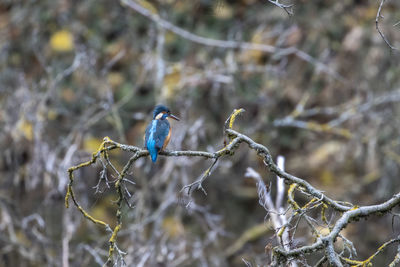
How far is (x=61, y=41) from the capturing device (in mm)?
11156

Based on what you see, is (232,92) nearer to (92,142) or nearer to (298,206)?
(92,142)

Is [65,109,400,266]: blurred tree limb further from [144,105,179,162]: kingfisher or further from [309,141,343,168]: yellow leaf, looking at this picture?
[309,141,343,168]: yellow leaf

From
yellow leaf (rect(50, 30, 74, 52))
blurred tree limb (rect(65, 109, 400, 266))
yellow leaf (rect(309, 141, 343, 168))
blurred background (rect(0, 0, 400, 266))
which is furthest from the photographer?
yellow leaf (rect(50, 30, 74, 52))

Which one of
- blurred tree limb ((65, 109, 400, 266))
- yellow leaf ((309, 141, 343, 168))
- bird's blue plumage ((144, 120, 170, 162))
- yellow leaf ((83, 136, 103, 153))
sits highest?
yellow leaf ((83, 136, 103, 153))

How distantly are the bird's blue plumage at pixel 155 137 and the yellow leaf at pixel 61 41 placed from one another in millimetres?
7054

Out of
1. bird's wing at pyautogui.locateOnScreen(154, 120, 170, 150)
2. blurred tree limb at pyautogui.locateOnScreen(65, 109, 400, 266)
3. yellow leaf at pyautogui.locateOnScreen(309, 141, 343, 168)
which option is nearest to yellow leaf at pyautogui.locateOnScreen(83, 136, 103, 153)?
yellow leaf at pyautogui.locateOnScreen(309, 141, 343, 168)

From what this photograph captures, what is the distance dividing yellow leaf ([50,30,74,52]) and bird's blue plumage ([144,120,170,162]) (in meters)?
7.05

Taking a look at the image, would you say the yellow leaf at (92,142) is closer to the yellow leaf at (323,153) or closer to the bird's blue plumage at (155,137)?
the yellow leaf at (323,153)

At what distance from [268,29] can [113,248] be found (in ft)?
28.3

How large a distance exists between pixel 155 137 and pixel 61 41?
25.1 ft

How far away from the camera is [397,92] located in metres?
8.18

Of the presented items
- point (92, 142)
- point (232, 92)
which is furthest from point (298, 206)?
Answer: point (92, 142)

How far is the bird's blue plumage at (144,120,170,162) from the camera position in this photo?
4.07 m

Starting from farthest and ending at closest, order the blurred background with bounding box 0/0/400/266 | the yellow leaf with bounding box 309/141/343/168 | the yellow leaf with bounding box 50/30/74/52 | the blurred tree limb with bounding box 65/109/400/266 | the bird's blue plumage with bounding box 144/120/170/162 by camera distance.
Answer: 1. the yellow leaf with bounding box 50/30/74/52
2. the yellow leaf with bounding box 309/141/343/168
3. the blurred background with bounding box 0/0/400/266
4. the bird's blue plumage with bounding box 144/120/170/162
5. the blurred tree limb with bounding box 65/109/400/266
